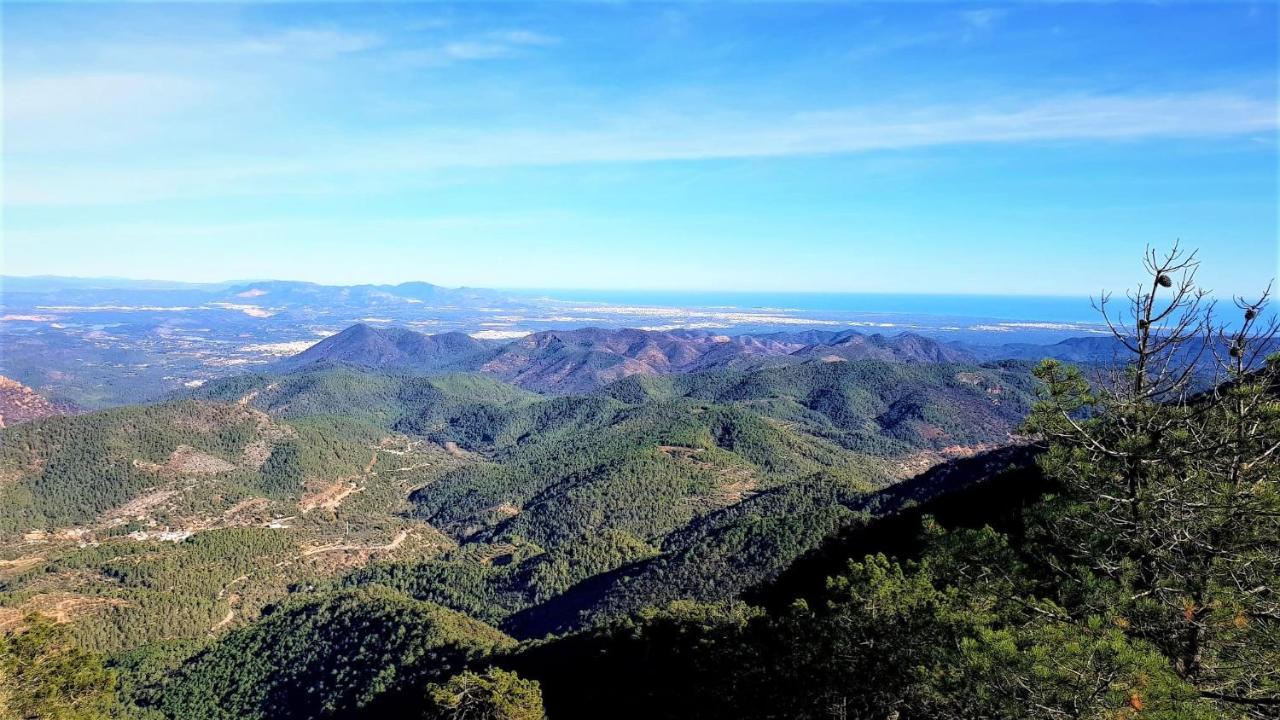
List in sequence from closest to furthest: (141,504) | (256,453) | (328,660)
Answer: (328,660) < (141,504) < (256,453)

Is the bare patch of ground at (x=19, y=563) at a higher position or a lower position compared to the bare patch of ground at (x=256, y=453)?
lower

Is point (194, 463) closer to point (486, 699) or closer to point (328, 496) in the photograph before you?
point (328, 496)

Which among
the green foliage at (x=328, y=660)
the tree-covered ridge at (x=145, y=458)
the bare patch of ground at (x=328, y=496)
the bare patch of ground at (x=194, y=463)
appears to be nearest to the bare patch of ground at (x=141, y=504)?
the tree-covered ridge at (x=145, y=458)

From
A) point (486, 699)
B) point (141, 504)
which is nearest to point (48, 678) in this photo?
point (486, 699)

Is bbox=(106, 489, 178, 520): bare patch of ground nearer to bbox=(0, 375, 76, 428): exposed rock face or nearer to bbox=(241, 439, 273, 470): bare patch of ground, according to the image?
bbox=(241, 439, 273, 470): bare patch of ground

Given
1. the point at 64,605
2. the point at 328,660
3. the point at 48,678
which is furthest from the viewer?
the point at 64,605

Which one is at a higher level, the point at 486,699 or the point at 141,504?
the point at 486,699

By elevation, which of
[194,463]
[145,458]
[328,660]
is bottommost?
[328,660]

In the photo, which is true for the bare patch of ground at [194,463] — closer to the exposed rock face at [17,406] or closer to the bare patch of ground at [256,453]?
the bare patch of ground at [256,453]

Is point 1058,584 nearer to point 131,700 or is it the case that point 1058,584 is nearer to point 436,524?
point 131,700
